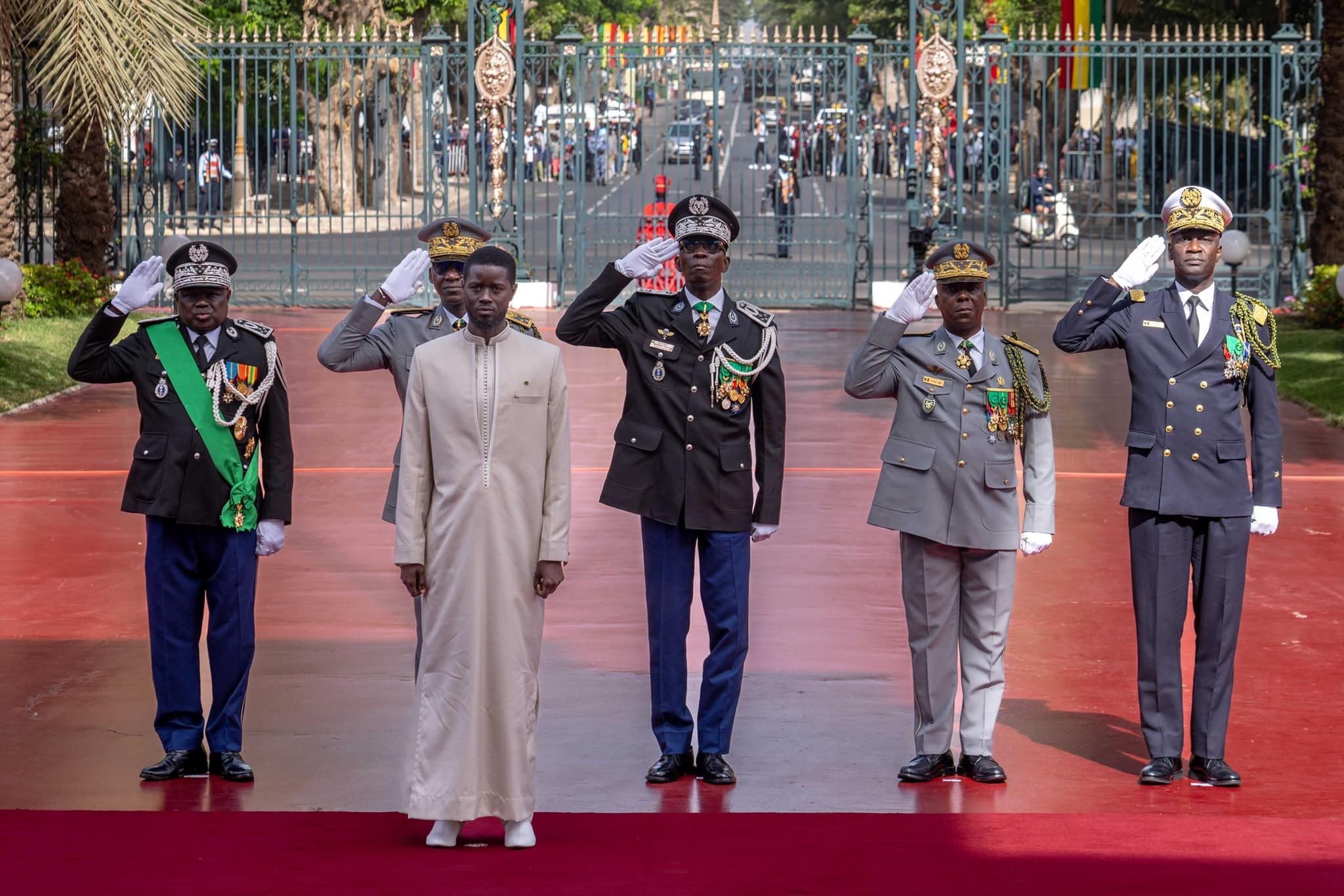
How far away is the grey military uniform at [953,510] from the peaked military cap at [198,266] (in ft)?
6.96

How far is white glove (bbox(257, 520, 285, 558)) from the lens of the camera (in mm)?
6141

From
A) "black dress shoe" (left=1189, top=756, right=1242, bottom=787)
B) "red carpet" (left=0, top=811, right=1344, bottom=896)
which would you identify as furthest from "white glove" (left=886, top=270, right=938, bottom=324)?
"black dress shoe" (left=1189, top=756, right=1242, bottom=787)

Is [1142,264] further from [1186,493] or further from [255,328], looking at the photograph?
[255,328]

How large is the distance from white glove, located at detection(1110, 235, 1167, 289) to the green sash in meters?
2.97

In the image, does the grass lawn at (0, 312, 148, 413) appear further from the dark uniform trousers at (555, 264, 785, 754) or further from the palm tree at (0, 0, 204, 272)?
the dark uniform trousers at (555, 264, 785, 754)

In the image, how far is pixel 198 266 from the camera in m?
6.07

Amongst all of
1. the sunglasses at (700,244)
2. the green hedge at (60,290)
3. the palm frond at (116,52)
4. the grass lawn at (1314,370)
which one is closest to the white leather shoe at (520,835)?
the sunglasses at (700,244)

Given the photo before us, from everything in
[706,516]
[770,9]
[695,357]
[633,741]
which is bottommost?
[633,741]

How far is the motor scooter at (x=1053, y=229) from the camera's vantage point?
22.1m

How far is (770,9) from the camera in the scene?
135 m

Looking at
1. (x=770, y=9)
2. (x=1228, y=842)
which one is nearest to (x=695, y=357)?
(x=1228, y=842)

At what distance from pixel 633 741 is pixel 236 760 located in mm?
1376

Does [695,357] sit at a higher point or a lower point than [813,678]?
higher

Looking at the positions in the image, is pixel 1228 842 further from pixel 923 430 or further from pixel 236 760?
pixel 236 760
